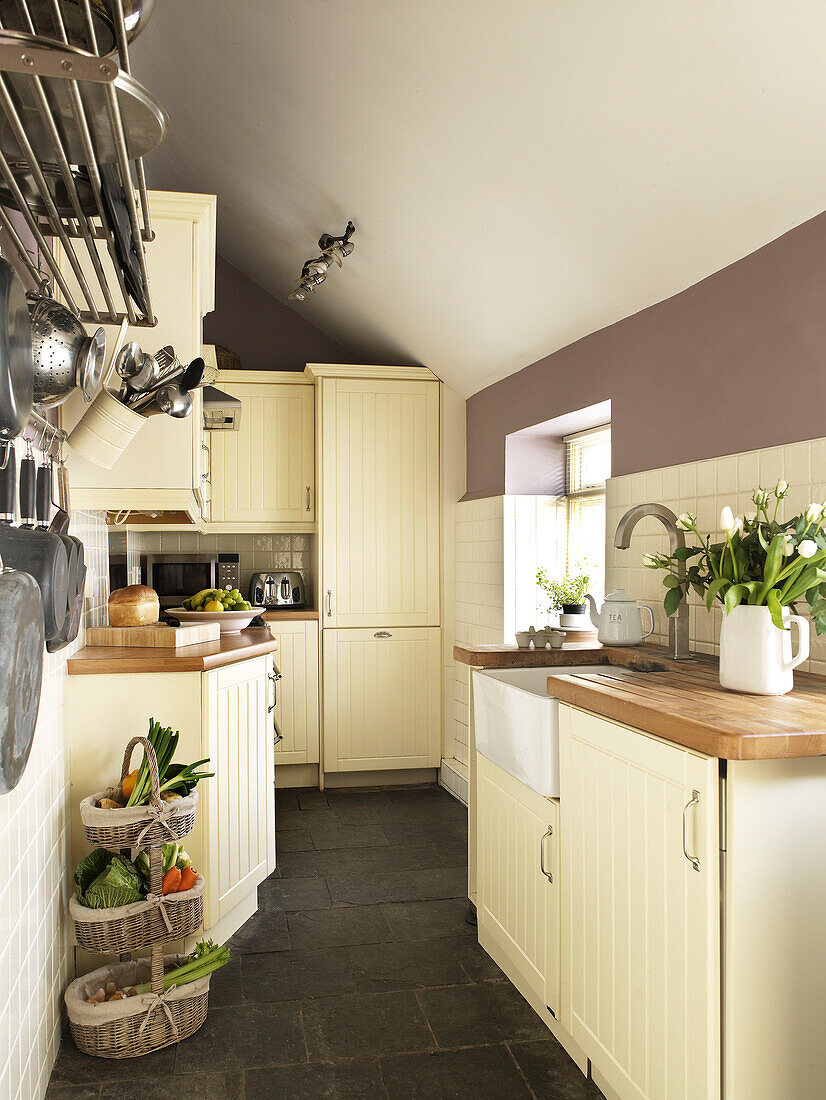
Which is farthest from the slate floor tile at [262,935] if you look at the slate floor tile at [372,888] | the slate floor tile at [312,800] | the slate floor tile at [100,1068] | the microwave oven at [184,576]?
the microwave oven at [184,576]

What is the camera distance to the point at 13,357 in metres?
1.21

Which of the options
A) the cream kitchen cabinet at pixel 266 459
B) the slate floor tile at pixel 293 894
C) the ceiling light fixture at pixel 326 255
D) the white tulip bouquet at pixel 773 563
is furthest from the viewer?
the cream kitchen cabinet at pixel 266 459

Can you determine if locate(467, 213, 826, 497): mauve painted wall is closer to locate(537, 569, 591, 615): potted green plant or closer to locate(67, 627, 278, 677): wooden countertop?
locate(537, 569, 591, 615): potted green plant

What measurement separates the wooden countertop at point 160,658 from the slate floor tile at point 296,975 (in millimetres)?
938

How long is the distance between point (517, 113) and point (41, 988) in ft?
8.42

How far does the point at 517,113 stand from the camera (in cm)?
244

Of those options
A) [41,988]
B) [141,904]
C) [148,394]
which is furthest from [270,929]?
[148,394]

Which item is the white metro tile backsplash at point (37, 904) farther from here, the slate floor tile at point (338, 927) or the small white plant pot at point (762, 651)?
the small white plant pot at point (762, 651)

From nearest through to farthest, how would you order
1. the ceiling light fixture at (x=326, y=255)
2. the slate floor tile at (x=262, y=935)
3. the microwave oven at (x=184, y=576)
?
the slate floor tile at (x=262, y=935)
the ceiling light fixture at (x=326, y=255)
the microwave oven at (x=184, y=576)

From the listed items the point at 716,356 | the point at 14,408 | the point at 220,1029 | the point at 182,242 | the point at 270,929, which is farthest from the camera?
the point at 270,929

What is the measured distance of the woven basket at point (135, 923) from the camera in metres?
2.17

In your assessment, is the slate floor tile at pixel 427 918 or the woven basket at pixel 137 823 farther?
the slate floor tile at pixel 427 918

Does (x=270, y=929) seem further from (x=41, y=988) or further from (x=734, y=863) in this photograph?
(x=734, y=863)

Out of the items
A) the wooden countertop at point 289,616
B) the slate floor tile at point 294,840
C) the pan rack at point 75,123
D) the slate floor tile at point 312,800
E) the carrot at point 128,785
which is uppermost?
the pan rack at point 75,123
